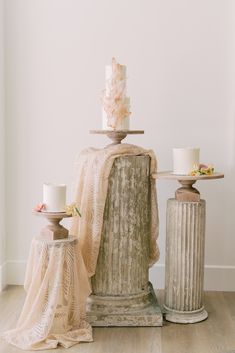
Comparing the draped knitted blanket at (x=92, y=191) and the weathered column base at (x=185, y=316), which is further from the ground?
the draped knitted blanket at (x=92, y=191)

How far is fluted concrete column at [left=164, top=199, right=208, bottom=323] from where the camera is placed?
256cm

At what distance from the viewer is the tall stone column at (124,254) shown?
2.52 m

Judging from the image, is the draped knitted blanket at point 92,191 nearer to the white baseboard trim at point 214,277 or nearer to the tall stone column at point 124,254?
the tall stone column at point 124,254

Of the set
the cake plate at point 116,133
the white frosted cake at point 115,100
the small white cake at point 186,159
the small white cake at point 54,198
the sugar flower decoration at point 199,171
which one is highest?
the white frosted cake at point 115,100

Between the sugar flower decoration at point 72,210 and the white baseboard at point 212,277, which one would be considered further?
the white baseboard at point 212,277

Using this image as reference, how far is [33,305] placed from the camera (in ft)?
7.61

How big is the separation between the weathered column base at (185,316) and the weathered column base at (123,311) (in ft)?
0.21

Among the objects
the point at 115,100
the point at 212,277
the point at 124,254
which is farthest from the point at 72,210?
the point at 212,277

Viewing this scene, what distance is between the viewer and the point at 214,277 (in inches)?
120

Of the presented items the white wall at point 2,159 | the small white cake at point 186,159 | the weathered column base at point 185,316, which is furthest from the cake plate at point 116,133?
the weathered column base at point 185,316

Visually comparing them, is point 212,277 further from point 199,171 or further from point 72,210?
point 72,210

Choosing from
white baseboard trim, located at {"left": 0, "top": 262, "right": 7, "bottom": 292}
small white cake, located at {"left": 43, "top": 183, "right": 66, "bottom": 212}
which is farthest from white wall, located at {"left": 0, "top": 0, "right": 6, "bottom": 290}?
small white cake, located at {"left": 43, "top": 183, "right": 66, "bottom": 212}

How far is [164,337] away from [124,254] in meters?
0.40

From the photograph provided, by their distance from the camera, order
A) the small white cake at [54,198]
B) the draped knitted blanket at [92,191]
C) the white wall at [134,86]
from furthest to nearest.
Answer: the white wall at [134,86] → the draped knitted blanket at [92,191] → the small white cake at [54,198]
